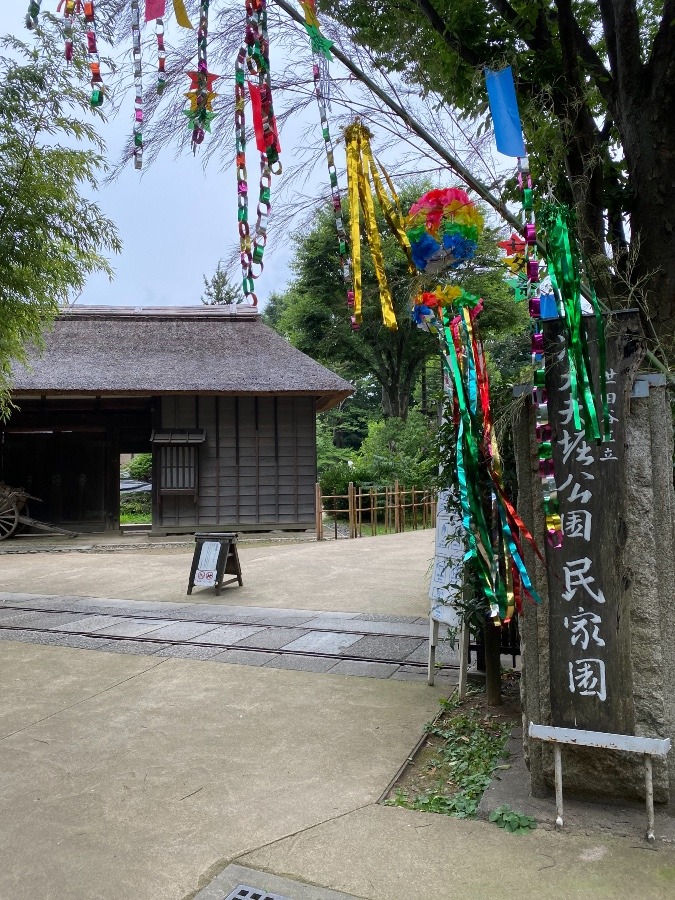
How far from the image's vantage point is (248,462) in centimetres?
1401

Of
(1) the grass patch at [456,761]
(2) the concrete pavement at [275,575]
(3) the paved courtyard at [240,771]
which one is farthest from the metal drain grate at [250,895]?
(2) the concrete pavement at [275,575]

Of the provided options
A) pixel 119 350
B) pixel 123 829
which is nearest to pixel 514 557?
pixel 123 829

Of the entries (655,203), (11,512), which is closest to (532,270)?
(655,203)

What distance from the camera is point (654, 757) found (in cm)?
249

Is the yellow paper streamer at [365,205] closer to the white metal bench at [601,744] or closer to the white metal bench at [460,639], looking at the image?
the white metal bench at [601,744]

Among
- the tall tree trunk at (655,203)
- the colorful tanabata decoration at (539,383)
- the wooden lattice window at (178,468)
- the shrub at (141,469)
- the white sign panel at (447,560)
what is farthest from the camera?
the shrub at (141,469)

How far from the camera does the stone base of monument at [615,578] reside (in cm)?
251

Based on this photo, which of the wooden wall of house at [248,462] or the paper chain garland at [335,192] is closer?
the paper chain garland at [335,192]

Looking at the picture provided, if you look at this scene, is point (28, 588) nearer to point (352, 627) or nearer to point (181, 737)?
point (352, 627)

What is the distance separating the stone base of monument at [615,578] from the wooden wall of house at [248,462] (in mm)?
11581

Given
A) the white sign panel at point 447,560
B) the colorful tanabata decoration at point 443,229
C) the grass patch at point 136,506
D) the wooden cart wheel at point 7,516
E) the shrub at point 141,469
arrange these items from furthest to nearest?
the shrub at point 141,469 → the grass patch at point 136,506 → the wooden cart wheel at point 7,516 → the white sign panel at point 447,560 → the colorful tanabata decoration at point 443,229

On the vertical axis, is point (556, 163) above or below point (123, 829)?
above

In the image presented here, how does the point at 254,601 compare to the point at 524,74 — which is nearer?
the point at 524,74

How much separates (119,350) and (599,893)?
14.6m
